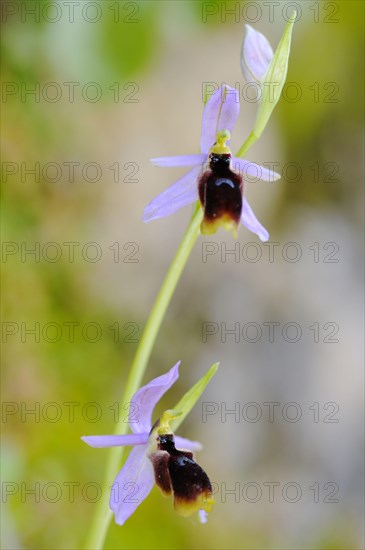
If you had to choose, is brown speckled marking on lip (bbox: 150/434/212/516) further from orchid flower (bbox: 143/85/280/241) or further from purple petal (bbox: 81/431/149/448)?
orchid flower (bbox: 143/85/280/241)

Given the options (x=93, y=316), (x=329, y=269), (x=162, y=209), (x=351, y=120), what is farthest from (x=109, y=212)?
(x=162, y=209)

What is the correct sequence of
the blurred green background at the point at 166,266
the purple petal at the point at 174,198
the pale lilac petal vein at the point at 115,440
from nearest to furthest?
the pale lilac petal vein at the point at 115,440 → the purple petal at the point at 174,198 → the blurred green background at the point at 166,266

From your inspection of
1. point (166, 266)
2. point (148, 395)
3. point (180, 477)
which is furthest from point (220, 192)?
point (166, 266)

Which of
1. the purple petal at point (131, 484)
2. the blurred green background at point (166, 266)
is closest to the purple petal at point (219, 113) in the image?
the purple petal at point (131, 484)

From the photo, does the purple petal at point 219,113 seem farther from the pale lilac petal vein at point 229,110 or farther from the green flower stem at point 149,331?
the green flower stem at point 149,331

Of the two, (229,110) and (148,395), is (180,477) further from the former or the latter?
(229,110)
